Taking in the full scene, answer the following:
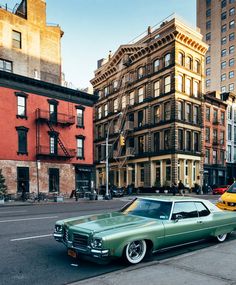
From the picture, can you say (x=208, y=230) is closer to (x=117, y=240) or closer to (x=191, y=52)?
(x=117, y=240)

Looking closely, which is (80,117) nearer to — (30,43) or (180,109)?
(30,43)

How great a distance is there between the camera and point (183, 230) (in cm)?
691

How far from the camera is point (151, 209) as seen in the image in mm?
6992

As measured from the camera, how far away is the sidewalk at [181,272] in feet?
16.3

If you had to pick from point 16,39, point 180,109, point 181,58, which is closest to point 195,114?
point 180,109

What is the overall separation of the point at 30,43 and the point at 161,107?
20131 millimetres

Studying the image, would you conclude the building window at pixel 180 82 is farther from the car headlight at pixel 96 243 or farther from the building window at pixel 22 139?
the car headlight at pixel 96 243

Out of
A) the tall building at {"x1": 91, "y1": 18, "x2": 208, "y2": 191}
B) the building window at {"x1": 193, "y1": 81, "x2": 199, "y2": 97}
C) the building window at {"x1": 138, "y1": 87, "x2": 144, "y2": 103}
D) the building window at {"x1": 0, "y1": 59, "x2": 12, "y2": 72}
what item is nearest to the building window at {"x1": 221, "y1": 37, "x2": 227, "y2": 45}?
the tall building at {"x1": 91, "y1": 18, "x2": 208, "y2": 191}

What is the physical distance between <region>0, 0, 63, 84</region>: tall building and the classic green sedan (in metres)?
30.6

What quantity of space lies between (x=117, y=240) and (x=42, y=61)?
3491cm

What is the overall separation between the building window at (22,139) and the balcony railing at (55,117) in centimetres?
200

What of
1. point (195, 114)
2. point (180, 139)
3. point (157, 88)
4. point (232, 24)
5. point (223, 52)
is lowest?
point (180, 139)

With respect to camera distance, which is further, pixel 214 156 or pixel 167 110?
pixel 214 156

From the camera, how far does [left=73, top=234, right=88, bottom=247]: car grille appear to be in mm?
5656
